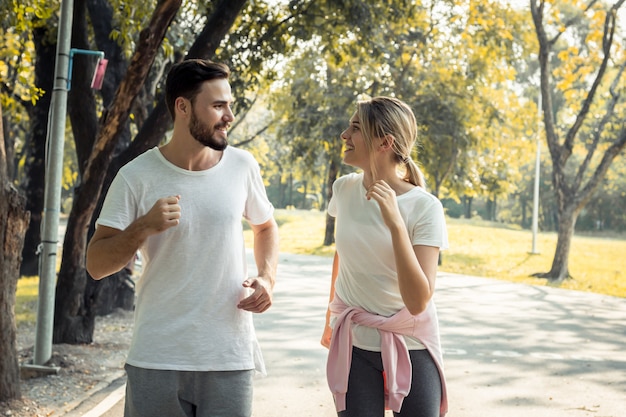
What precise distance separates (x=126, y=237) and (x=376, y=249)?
97 cm

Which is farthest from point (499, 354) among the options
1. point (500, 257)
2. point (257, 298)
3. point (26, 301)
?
point (500, 257)

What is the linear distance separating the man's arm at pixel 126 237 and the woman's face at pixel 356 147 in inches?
31.7

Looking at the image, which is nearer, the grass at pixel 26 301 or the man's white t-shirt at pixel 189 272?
the man's white t-shirt at pixel 189 272

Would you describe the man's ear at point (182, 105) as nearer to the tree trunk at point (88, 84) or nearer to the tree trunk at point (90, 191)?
the tree trunk at point (90, 191)

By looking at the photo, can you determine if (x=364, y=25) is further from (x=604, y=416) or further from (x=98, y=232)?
(x=98, y=232)

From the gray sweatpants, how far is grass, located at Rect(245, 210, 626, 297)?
21.2 m

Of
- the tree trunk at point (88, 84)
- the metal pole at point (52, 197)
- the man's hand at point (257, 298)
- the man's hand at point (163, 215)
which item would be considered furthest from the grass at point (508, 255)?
the man's hand at point (163, 215)

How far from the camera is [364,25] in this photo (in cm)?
1605

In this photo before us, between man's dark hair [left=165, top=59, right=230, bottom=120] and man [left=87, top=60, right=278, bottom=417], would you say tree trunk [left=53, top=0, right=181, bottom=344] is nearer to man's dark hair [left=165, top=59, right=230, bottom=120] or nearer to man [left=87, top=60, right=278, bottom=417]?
man's dark hair [left=165, top=59, right=230, bottom=120]

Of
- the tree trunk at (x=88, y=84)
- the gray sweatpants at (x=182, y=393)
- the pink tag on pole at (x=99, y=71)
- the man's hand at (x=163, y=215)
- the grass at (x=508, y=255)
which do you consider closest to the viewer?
the man's hand at (x=163, y=215)

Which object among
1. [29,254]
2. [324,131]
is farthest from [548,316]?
[324,131]

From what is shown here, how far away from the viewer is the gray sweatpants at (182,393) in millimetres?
3393

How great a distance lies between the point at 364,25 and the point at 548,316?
5575mm

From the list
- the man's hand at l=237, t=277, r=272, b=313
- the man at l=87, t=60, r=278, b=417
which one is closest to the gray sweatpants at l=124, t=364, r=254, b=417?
the man at l=87, t=60, r=278, b=417
